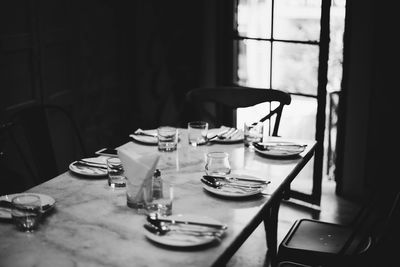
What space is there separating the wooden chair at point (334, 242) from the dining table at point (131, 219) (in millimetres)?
320

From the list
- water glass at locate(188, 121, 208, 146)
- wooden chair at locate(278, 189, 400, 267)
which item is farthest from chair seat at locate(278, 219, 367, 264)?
water glass at locate(188, 121, 208, 146)

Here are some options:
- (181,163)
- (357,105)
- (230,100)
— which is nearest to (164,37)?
(230,100)

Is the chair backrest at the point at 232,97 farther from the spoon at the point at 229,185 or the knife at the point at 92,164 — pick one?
the spoon at the point at 229,185

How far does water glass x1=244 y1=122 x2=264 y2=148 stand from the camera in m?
2.61

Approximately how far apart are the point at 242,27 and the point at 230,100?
3.38 ft

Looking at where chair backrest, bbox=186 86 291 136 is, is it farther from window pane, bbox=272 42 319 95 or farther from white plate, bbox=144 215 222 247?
white plate, bbox=144 215 222 247

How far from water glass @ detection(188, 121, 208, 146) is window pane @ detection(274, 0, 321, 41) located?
1490mm

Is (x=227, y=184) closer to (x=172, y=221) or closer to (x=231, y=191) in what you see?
(x=231, y=191)

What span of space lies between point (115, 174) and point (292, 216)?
1.91 m

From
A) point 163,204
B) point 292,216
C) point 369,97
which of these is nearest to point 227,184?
point 163,204

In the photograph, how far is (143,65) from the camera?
4.45 metres

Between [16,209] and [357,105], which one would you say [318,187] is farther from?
[16,209]

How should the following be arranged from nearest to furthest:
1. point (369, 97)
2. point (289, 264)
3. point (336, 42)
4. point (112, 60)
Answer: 1. point (289, 264)
2. point (369, 97)
3. point (112, 60)
4. point (336, 42)

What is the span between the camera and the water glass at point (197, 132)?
2.67m
